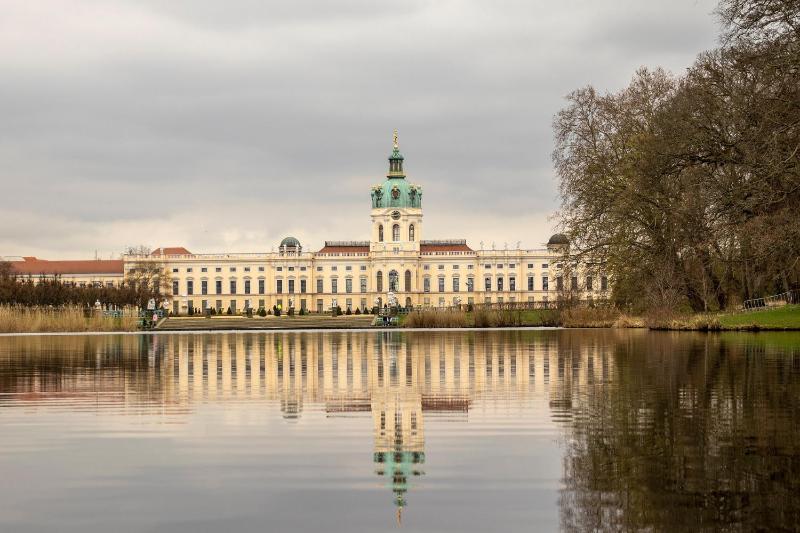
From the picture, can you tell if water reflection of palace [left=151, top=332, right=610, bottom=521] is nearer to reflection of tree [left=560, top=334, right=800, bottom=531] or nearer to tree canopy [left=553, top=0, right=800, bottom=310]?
reflection of tree [left=560, top=334, right=800, bottom=531]

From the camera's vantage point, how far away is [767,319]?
3928 centimetres

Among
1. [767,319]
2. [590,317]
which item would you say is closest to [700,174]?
[767,319]

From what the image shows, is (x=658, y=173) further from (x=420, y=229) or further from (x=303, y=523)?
(x=420, y=229)

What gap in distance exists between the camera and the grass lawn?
125 feet

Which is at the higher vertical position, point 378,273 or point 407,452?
point 378,273

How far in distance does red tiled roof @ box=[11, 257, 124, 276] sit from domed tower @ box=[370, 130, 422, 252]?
3714 cm

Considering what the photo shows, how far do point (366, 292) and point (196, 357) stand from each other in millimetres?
124258

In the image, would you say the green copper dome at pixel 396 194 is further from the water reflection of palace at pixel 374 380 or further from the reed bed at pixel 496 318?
the water reflection of palace at pixel 374 380

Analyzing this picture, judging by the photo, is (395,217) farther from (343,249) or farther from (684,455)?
(684,455)

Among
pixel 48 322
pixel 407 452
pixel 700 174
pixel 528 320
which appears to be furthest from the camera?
pixel 528 320

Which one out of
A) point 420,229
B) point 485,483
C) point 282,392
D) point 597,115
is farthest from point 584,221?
point 420,229

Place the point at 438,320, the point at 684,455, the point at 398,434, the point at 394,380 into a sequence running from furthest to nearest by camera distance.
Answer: the point at 438,320 < the point at 394,380 < the point at 398,434 < the point at 684,455

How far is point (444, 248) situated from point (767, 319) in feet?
397

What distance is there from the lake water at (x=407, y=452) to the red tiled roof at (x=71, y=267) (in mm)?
143182
